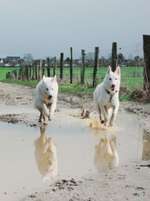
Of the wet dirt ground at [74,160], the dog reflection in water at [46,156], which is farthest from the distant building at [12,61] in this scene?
the dog reflection in water at [46,156]

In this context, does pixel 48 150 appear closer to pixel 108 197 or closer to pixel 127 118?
pixel 108 197

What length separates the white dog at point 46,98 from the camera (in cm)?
1653

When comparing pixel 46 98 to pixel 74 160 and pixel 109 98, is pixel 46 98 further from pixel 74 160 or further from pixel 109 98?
pixel 74 160

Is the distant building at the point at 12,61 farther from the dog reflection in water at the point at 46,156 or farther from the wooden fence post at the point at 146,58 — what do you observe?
the dog reflection in water at the point at 46,156

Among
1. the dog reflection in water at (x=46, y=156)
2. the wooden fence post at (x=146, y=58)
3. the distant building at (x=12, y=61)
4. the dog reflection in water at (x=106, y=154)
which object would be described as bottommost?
the dog reflection in water at (x=106, y=154)

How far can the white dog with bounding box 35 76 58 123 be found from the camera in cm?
1653

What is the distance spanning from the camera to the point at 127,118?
17.6m

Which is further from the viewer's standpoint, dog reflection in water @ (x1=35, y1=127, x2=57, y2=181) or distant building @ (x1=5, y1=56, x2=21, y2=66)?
distant building @ (x1=5, y1=56, x2=21, y2=66)

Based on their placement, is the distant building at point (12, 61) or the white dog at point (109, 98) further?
the distant building at point (12, 61)

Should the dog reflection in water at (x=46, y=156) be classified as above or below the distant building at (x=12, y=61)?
below

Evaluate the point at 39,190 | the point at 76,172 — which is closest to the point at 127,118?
the point at 76,172

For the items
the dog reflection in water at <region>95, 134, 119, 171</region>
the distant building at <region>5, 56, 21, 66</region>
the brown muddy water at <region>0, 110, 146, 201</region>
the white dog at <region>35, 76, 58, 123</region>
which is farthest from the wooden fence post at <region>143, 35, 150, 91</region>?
the distant building at <region>5, 56, 21, 66</region>

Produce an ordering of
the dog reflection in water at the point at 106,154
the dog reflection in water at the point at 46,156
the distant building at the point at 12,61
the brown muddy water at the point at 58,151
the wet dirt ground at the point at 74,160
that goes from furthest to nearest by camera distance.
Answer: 1. the distant building at the point at 12,61
2. the dog reflection in water at the point at 106,154
3. the dog reflection in water at the point at 46,156
4. the brown muddy water at the point at 58,151
5. the wet dirt ground at the point at 74,160

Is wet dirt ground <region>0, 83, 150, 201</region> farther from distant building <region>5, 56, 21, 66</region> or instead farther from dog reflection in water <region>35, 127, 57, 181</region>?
distant building <region>5, 56, 21, 66</region>
